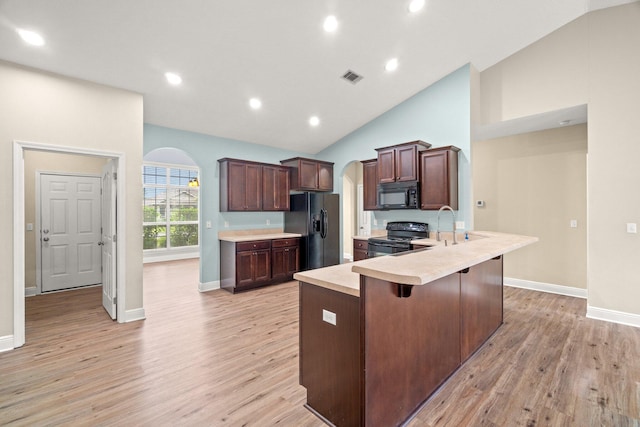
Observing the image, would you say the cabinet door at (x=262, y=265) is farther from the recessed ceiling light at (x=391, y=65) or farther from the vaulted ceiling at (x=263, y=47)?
the recessed ceiling light at (x=391, y=65)

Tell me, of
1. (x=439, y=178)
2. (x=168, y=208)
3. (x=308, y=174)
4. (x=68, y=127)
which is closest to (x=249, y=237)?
(x=308, y=174)

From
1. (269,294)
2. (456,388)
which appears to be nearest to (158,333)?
(269,294)

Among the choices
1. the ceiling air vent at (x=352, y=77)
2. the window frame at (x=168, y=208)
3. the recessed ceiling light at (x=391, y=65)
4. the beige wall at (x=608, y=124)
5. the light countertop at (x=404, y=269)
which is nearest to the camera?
the light countertop at (x=404, y=269)

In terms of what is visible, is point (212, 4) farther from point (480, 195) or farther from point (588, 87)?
point (480, 195)

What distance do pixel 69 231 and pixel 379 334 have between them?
589 cm

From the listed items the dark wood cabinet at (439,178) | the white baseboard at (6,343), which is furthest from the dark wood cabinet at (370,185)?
the white baseboard at (6,343)

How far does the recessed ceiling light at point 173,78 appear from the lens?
11.6 feet

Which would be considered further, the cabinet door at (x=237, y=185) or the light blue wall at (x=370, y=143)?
the cabinet door at (x=237, y=185)

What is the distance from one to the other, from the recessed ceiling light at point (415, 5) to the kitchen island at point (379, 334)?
2729 mm

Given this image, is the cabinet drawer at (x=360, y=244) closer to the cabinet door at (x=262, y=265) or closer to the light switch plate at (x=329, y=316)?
the cabinet door at (x=262, y=265)

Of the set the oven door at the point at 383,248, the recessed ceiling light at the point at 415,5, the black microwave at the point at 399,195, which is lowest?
the oven door at the point at 383,248

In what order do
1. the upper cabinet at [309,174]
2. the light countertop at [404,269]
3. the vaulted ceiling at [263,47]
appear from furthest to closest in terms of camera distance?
the upper cabinet at [309,174], the vaulted ceiling at [263,47], the light countertop at [404,269]

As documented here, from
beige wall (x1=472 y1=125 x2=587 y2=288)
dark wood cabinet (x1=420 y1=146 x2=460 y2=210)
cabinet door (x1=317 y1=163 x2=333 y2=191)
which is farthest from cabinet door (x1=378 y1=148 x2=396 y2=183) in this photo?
beige wall (x1=472 y1=125 x2=587 y2=288)

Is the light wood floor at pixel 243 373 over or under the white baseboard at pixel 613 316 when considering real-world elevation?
under
